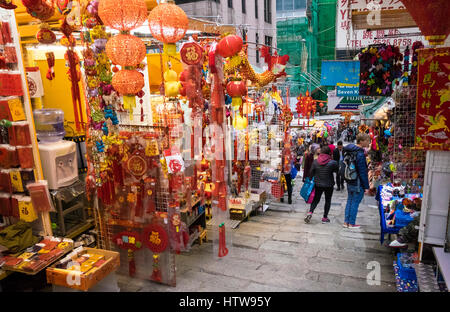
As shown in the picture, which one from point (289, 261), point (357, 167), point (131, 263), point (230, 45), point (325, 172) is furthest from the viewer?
point (325, 172)

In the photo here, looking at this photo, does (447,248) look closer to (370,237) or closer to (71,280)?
(370,237)

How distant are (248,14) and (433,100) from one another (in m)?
19.4

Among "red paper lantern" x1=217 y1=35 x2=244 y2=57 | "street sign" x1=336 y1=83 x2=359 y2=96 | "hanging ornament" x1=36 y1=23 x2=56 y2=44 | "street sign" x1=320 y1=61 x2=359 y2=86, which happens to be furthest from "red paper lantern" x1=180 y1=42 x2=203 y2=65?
"street sign" x1=336 y1=83 x2=359 y2=96

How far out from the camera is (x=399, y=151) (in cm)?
439

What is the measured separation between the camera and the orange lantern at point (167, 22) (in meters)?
3.29

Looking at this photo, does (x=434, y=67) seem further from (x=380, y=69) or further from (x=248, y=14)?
→ (x=248, y=14)

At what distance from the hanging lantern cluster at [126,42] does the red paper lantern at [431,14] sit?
2.59 meters

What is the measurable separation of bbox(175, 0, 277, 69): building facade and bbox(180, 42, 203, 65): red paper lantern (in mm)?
10100

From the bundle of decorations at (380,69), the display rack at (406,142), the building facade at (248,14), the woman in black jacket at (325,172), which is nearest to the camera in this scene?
the display rack at (406,142)

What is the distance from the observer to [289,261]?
5.22 meters

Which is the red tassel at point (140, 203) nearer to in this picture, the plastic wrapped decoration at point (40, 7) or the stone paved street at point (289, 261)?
the stone paved street at point (289, 261)

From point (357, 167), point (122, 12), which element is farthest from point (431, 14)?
point (357, 167)

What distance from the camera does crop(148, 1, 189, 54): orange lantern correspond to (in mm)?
3295

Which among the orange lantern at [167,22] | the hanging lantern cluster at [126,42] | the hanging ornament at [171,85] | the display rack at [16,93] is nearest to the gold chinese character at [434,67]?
the orange lantern at [167,22]
